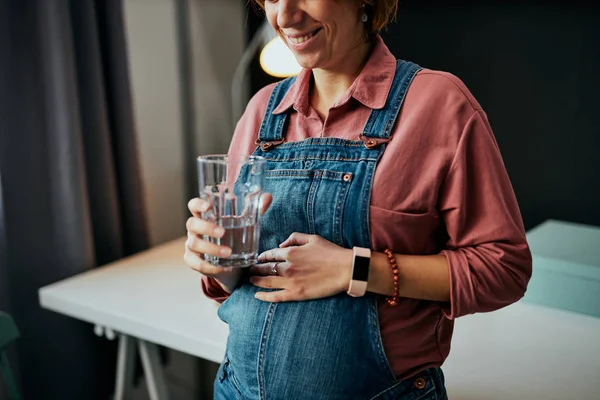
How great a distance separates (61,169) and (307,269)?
120 centimetres

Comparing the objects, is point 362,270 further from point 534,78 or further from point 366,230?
point 534,78

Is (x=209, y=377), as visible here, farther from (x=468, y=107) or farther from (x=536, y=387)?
(x=468, y=107)

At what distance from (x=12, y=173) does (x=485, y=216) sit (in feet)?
4.57

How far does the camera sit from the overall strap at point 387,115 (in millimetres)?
840

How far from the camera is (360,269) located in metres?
0.81

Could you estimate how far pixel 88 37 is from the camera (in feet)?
6.01

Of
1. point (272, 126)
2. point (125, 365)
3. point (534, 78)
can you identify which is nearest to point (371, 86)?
point (272, 126)

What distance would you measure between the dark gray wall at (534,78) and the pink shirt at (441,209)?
1.34 m

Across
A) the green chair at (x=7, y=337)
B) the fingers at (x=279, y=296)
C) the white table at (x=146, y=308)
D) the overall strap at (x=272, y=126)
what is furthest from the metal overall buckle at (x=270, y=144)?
the green chair at (x=7, y=337)

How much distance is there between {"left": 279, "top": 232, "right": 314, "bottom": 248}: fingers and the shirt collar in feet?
0.61

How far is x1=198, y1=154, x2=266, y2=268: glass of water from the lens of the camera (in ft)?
2.74

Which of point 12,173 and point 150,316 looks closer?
point 150,316

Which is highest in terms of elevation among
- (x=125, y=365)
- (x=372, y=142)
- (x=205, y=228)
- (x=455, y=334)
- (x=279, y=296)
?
(x=372, y=142)

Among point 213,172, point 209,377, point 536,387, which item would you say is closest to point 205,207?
point 213,172
